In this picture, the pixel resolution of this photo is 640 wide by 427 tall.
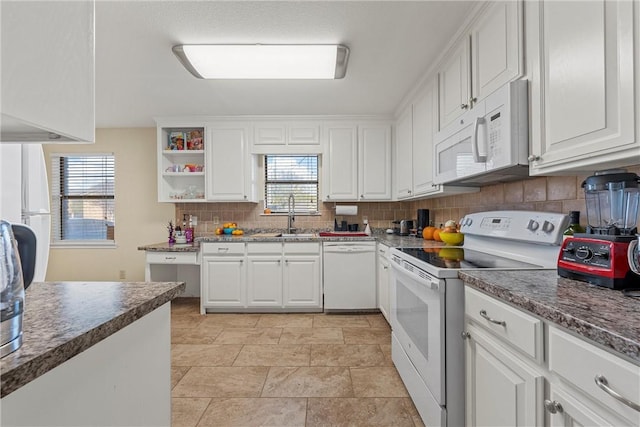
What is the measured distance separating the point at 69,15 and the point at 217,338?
2711 millimetres

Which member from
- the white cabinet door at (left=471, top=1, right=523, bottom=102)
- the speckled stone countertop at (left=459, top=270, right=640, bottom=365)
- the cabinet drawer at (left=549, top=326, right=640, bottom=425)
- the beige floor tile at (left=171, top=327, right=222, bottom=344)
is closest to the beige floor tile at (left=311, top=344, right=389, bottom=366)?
the beige floor tile at (left=171, top=327, right=222, bottom=344)

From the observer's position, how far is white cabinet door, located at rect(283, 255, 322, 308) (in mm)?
A: 3373

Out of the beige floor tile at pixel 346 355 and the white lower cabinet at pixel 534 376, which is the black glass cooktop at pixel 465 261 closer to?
the white lower cabinet at pixel 534 376

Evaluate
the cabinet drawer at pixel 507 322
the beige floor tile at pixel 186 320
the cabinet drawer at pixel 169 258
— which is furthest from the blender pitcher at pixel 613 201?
the cabinet drawer at pixel 169 258

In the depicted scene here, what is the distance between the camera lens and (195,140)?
12.7 ft

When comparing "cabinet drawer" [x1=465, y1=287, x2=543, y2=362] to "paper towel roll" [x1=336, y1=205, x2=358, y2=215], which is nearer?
"cabinet drawer" [x1=465, y1=287, x2=543, y2=362]

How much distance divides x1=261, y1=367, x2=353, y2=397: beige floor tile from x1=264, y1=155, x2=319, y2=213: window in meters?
2.26

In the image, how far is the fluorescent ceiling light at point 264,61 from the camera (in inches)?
83.9

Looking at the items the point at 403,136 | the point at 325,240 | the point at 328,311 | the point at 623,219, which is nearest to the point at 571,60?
the point at 623,219

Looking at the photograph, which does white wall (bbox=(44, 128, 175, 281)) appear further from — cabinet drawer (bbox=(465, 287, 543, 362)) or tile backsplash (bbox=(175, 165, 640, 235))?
cabinet drawer (bbox=(465, 287, 543, 362))

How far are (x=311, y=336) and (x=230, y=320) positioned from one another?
99cm

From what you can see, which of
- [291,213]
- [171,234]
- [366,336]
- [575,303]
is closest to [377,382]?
[366,336]

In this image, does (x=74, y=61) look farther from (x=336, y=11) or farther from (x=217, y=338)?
(x=217, y=338)

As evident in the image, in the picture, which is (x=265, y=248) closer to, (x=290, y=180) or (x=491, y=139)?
(x=290, y=180)
